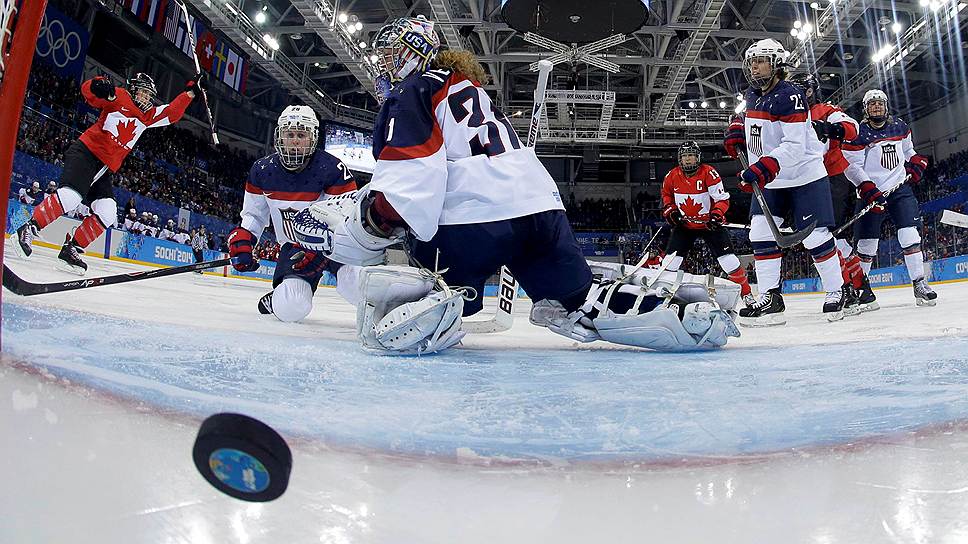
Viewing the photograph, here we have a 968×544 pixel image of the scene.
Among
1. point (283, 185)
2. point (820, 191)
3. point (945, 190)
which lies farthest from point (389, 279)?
point (945, 190)

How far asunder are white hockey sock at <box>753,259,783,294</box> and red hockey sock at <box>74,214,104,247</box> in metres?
4.47

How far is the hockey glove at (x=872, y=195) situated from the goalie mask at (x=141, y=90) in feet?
16.3

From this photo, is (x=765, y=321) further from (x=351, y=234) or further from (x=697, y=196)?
(x=351, y=234)

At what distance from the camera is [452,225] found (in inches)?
64.6

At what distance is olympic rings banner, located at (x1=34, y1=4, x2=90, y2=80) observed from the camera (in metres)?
9.80

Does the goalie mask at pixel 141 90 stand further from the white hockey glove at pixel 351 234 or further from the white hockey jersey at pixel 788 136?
the white hockey jersey at pixel 788 136

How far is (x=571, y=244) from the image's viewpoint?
178 centimetres

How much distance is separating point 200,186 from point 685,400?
1521cm

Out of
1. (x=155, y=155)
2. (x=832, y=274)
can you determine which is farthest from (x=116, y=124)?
(x=155, y=155)

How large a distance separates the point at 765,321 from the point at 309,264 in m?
2.20

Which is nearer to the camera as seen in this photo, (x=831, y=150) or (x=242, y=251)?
(x=242, y=251)

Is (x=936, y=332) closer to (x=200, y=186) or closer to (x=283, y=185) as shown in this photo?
(x=283, y=185)

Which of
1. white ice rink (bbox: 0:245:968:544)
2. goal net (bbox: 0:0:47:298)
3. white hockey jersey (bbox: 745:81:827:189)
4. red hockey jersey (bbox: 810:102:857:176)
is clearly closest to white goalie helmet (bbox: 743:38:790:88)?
white hockey jersey (bbox: 745:81:827:189)

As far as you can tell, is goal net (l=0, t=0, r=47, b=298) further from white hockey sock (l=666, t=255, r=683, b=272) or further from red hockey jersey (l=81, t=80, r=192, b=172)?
white hockey sock (l=666, t=255, r=683, b=272)
